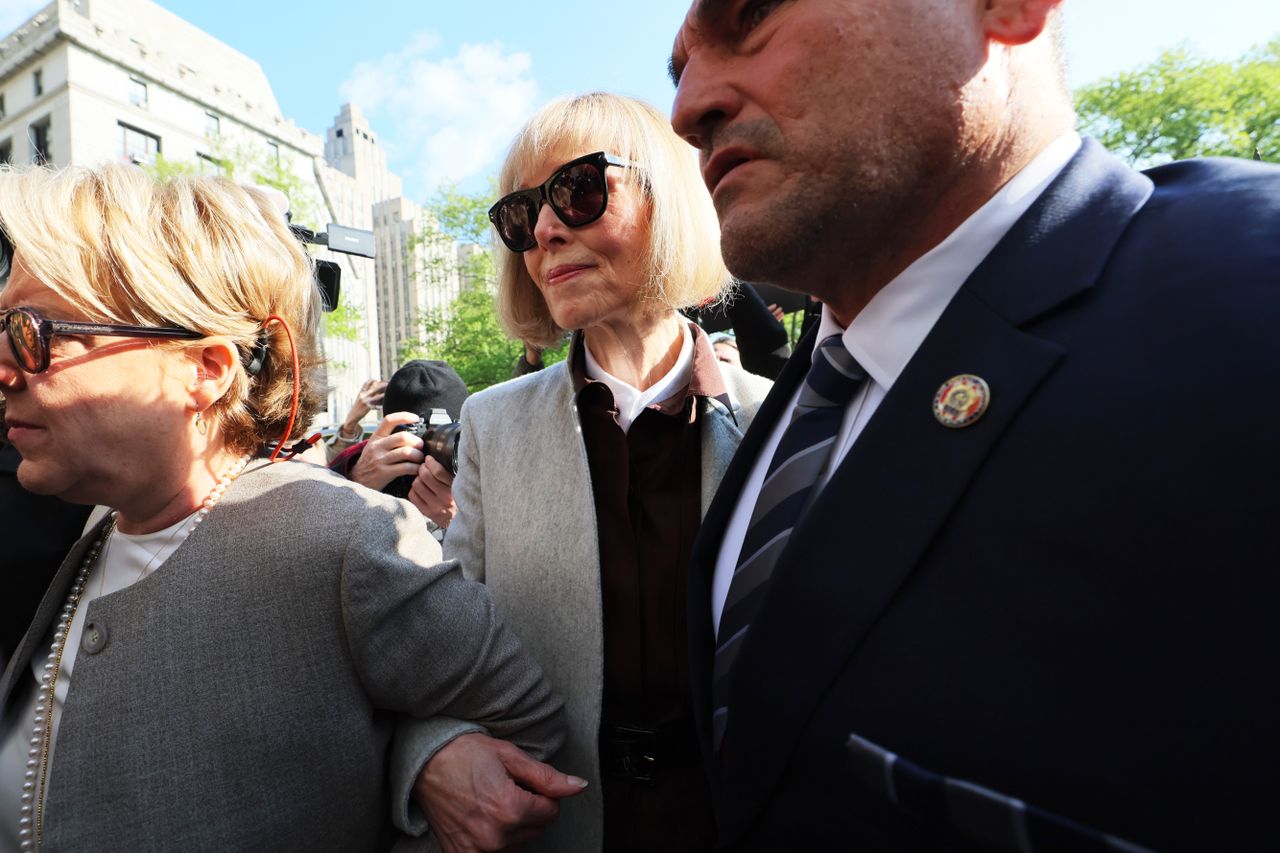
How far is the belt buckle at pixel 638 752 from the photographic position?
63.0 inches

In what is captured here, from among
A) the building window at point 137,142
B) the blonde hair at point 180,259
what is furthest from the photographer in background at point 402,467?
the building window at point 137,142

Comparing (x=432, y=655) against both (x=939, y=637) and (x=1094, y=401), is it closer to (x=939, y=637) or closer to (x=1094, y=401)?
(x=939, y=637)

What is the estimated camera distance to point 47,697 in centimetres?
144

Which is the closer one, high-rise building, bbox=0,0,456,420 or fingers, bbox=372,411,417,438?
fingers, bbox=372,411,417,438

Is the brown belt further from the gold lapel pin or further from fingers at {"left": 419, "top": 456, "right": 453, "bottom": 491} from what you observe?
fingers at {"left": 419, "top": 456, "right": 453, "bottom": 491}

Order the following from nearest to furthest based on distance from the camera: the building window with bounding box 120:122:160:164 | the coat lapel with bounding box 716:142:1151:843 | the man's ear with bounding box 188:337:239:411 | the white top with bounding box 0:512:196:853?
the coat lapel with bounding box 716:142:1151:843, the white top with bounding box 0:512:196:853, the man's ear with bounding box 188:337:239:411, the building window with bounding box 120:122:160:164

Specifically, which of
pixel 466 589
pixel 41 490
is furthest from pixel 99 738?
pixel 466 589

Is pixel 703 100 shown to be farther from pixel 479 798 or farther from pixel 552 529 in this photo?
pixel 479 798

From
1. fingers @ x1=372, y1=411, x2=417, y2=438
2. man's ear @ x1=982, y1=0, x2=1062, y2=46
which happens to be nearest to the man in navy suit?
man's ear @ x1=982, y1=0, x2=1062, y2=46

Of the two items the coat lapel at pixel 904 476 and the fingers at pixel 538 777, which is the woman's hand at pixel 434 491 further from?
the coat lapel at pixel 904 476

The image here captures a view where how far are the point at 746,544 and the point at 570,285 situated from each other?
103 centimetres

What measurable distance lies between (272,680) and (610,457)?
2.95 ft

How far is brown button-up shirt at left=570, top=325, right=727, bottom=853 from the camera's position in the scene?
160 centimetres

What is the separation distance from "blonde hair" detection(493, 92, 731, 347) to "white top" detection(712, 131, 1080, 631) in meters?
0.84
